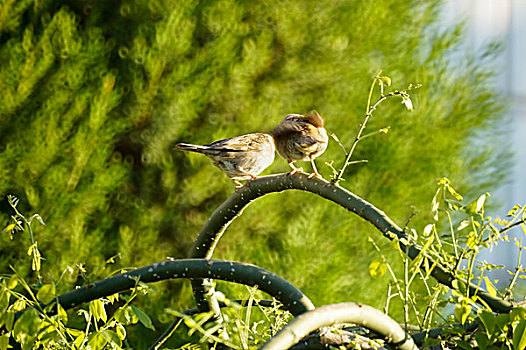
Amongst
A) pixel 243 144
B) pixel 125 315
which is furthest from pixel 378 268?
pixel 243 144

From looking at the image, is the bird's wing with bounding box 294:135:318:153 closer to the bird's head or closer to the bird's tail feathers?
the bird's head

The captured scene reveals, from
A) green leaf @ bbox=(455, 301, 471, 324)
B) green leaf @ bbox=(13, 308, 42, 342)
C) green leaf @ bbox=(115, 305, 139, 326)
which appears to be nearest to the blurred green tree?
green leaf @ bbox=(115, 305, 139, 326)

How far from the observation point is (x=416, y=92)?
2.45 m

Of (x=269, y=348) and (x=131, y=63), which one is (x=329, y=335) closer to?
(x=269, y=348)

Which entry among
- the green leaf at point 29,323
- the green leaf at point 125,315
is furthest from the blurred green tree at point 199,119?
the green leaf at point 29,323

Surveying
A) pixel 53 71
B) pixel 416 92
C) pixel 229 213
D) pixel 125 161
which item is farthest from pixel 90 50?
pixel 229 213

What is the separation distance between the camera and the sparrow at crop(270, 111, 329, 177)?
3.00 feet

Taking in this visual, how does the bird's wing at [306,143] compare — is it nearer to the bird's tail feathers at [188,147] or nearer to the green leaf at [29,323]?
the bird's tail feathers at [188,147]

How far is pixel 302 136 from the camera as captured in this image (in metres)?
0.95

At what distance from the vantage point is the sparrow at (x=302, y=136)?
91 centimetres

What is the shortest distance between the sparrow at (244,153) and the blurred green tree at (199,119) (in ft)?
3.45

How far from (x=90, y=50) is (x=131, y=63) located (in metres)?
0.14

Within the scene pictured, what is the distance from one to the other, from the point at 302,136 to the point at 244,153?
0.69ft

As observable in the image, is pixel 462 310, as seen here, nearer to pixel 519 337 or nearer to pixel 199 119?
pixel 519 337
